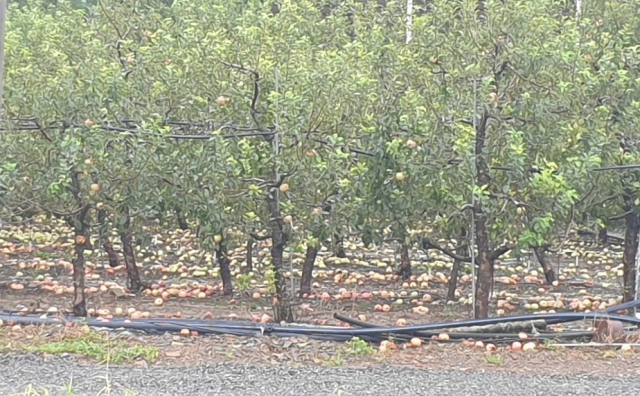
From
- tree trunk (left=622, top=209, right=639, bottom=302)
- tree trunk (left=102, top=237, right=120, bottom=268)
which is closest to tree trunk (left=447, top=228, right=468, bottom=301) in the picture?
tree trunk (left=622, top=209, right=639, bottom=302)

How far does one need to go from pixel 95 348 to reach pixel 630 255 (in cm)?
479

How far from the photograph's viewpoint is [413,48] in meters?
6.99

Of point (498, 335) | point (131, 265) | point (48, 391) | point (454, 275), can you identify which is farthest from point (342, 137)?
point (131, 265)

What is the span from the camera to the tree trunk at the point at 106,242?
6875 mm

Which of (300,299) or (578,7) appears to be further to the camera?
(578,7)

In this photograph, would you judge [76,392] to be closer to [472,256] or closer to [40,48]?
[472,256]

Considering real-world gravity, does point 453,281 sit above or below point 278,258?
below

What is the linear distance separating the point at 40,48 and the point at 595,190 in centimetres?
541

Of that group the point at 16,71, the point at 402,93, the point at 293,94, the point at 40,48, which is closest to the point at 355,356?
the point at 293,94

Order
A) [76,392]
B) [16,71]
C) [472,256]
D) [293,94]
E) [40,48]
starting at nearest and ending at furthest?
[76,392] < [293,94] < [472,256] < [16,71] < [40,48]

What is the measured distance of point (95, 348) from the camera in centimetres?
533

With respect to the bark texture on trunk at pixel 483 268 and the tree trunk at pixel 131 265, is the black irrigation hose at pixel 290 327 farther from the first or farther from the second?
the tree trunk at pixel 131 265

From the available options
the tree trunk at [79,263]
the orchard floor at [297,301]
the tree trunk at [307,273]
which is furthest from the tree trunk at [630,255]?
the tree trunk at [79,263]

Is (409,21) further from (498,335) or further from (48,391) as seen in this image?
(48,391)
